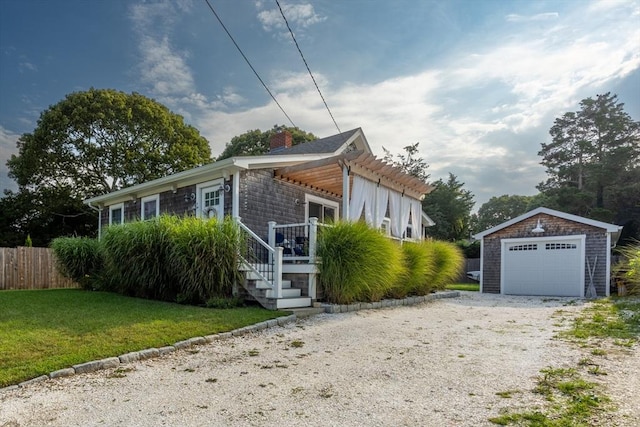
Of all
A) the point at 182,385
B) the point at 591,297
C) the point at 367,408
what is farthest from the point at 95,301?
the point at 591,297

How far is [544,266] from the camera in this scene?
597 inches

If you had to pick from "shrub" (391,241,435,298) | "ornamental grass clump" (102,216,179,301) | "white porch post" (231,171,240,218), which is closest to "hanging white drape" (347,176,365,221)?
"shrub" (391,241,435,298)

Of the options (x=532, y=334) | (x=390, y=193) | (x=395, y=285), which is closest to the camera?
(x=532, y=334)

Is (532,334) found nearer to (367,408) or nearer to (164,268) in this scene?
(367,408)

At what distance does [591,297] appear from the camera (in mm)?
13664

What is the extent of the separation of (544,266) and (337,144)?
Answer: 9195mm

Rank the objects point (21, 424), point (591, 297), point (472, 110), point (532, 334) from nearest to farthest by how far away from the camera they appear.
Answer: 1. point (21, 424)
2. point (532, 334)
3. point (472, 110)
4. point (591, 297)

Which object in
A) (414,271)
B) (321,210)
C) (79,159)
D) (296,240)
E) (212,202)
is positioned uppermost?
(79,159)

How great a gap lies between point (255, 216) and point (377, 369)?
6.86m

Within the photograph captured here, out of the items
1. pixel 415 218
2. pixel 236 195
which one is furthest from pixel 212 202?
pixel 415 218

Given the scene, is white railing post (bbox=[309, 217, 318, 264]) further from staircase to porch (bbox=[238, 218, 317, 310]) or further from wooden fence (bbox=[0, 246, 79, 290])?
wooden fence (bbox=[0, 246, 79, 290])

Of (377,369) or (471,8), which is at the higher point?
(471,8)

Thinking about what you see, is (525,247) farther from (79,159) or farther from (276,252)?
(79,159)

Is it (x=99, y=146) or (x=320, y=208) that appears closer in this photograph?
(x=320, y=208)
